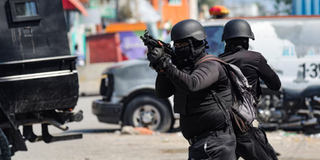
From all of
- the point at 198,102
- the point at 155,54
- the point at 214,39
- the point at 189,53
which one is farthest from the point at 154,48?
the point at 214,39

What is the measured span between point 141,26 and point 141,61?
21.8 m

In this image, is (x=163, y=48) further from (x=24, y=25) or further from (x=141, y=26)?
(x=141, y=26)

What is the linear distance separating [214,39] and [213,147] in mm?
5006

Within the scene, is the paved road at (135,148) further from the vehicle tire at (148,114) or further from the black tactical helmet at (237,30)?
the black tactical helmet at (237,30)

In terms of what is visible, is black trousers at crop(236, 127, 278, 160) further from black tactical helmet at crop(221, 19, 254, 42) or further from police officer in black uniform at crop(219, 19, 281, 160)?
black tactical helmet at crop(221, 19, 254, 42)

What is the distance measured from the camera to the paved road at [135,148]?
7.23 meters

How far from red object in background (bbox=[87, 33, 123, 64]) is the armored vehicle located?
20.0m

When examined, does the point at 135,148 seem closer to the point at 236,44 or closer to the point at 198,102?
the point at 236,44

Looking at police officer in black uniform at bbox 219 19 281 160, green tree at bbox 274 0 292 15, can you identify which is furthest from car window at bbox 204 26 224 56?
green tree at bbox 274 0 292 15

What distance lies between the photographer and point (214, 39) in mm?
8445

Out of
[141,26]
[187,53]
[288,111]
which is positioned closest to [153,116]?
[288,111]

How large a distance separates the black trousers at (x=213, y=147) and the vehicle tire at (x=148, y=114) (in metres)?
5.26

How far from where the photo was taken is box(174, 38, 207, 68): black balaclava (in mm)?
3656

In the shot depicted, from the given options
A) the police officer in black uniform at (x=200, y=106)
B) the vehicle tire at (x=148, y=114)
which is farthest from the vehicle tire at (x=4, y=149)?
the vehicle tire at (x=148, y=114)
